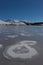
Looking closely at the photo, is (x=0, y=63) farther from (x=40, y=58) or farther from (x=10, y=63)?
(x=40, y=58)

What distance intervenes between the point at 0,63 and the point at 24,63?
0.71 m

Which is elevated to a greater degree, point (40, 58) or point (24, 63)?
point (40, 58)

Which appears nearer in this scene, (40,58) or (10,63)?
(10,63)

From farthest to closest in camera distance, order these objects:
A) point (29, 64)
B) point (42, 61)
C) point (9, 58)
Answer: point (9, 58)
point (42, 61)
point (29, 64)

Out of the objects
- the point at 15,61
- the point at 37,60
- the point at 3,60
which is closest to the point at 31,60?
the point at 37,60

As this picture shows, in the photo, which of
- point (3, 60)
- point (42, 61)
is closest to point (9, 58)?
point (3, 60)

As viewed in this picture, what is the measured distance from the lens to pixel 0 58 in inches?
161

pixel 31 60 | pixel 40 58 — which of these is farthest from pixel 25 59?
pixel 40 58

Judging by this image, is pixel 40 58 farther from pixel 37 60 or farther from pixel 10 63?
pixel 10 63

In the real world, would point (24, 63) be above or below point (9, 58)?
below

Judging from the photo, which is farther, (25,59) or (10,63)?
(25,59)

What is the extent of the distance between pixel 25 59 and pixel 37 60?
0.39m

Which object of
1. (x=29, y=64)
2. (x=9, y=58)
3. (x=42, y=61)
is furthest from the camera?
(x=9, y=58)

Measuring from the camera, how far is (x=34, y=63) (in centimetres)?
362
